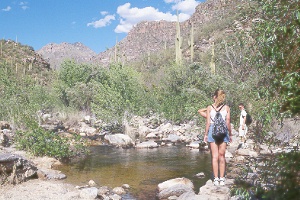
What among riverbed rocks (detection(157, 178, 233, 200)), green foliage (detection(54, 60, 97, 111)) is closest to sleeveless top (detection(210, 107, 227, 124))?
riverbed rocks (detection(157, 178, 233, 200))

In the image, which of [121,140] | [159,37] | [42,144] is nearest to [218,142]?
[42,144]

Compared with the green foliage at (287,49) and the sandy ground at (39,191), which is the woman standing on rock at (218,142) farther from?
the sandy ground at (39,191)

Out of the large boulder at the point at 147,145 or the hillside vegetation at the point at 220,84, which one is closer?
the hillside vegetation at the point at 220,84

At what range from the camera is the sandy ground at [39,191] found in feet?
26.5

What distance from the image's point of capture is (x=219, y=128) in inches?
272

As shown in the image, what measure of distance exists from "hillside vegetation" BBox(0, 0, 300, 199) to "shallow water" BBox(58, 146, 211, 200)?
8.39ft

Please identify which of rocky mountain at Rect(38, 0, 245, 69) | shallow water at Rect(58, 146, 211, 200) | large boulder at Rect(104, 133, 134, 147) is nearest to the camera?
shallow water at Rect(58, 146, 211, 200)

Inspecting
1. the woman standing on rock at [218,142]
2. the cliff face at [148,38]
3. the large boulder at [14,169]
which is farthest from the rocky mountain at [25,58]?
the woman standing on rock at [218,142]

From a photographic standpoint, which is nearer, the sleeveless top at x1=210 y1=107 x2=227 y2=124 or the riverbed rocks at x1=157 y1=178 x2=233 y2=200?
the riverbed rocks at x1=157 y1=178 x2=233 y2=200

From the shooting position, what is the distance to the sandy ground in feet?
26.5

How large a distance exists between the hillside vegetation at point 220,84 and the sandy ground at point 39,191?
15.7ft

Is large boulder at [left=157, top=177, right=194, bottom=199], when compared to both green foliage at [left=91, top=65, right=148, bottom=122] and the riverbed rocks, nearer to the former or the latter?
the riverbed rocks

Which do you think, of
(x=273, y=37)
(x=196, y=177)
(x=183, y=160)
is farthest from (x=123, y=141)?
(x=273, y=37)

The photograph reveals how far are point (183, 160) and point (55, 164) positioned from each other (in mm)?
4840
